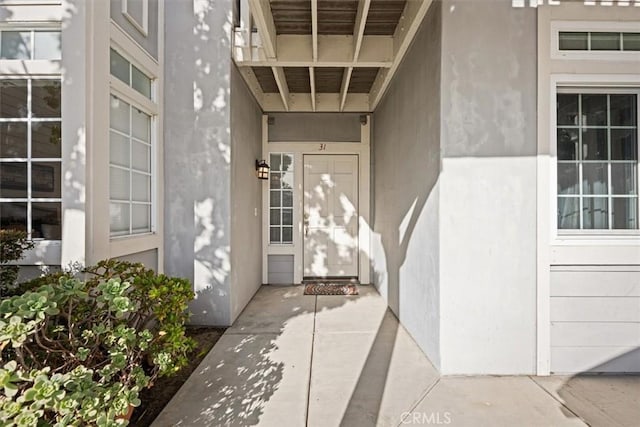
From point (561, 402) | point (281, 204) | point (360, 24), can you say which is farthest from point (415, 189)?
point (281, 204)

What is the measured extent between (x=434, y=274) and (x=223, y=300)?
2330 millimetres

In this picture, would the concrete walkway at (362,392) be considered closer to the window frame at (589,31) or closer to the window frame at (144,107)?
the window frame at (144,107)

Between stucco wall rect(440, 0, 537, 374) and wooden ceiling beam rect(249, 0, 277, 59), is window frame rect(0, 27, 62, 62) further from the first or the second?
stucco wall rect(440, 0, 537, 374)

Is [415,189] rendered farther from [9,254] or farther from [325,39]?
[9,254]

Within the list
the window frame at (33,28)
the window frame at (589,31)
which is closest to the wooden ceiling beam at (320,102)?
the window frame at (589,31)

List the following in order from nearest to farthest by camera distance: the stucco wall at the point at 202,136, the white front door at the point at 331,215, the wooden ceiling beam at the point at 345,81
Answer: the stucco wall at the point at 202,136, the wooden ceiling beam at the point at 345,81, the white front door at the point at 331,215

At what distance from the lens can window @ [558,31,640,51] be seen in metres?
2.66

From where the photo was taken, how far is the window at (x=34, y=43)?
2.51 m

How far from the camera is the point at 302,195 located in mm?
5777

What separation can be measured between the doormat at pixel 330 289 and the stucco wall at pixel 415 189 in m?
0.64

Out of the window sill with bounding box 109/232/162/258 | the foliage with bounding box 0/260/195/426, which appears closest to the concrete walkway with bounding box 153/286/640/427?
the foliage with bounding box 0/260/195/426

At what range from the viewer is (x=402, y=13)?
3.30 meters

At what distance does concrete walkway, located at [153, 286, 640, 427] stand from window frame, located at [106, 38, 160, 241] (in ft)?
4.70

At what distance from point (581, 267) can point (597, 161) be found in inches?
35.4
